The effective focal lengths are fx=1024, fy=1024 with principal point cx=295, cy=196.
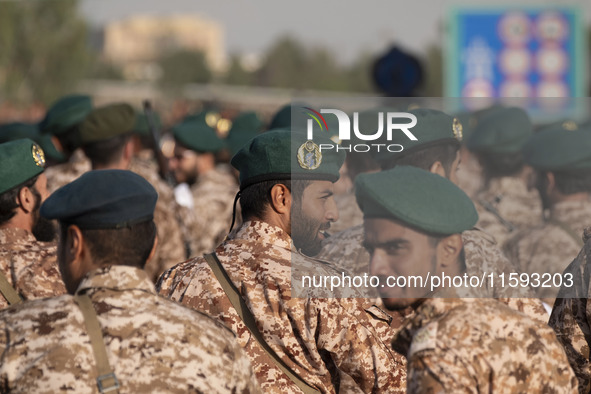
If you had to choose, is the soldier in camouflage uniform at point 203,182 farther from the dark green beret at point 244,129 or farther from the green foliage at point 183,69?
the green foliage at point 183,69

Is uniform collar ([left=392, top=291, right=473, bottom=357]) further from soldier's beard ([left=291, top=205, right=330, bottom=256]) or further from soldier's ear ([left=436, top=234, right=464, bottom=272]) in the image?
soldier's beard ([left=291, top=205, right=330, bottom=256])

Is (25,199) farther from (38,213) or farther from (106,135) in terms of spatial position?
(106,135)

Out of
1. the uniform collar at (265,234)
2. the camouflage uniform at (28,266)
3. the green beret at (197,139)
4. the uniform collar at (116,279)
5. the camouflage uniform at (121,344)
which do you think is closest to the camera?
the camouflage uniform at (121,344)

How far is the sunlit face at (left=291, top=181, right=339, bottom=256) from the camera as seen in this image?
4008mm

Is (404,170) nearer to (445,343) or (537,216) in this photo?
(445,343)

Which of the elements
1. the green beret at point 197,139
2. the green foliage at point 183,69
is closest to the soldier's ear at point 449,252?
the green beret at point 197,139

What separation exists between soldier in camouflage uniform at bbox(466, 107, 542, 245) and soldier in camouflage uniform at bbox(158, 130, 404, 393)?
293 cm

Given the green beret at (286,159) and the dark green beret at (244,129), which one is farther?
the dark green beret at (244,129)

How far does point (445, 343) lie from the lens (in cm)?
284

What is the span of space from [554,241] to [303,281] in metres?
2.10

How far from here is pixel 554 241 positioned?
17.8 feet

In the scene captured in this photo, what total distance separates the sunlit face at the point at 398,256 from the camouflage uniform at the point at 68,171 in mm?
3759

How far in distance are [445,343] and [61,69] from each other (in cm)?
3729

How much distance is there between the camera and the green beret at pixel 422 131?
4.02m
